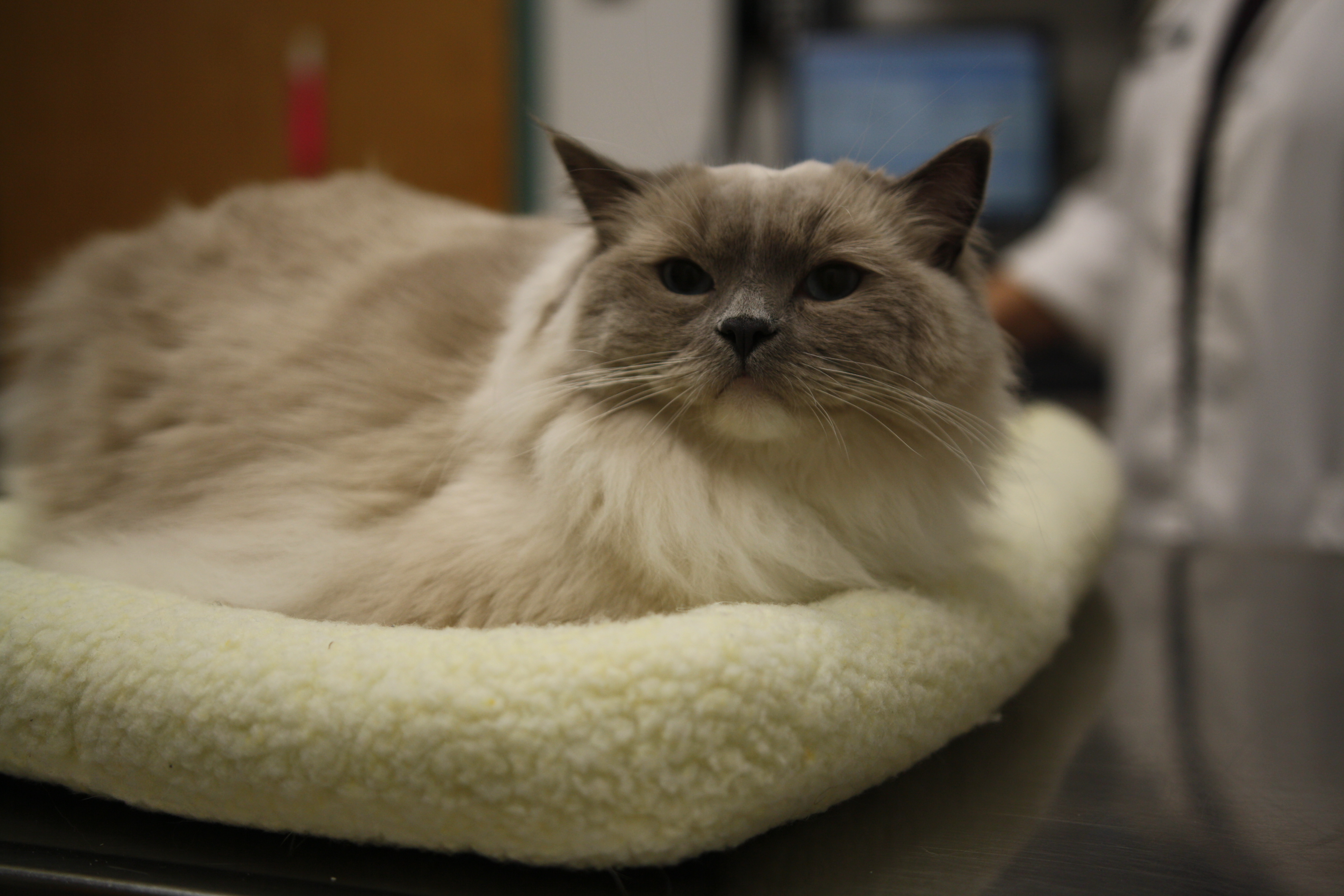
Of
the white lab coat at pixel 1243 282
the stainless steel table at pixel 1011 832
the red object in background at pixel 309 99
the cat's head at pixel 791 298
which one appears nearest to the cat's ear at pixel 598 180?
the cat's head at pixel 791 298

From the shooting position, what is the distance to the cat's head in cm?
71

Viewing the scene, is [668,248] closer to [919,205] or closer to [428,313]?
[919,205]

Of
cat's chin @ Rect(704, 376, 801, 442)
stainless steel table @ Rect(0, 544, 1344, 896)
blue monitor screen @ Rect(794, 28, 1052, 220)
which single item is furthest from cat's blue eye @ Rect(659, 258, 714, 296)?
blue monitor screen @ Rect(794, 28, 1052, 220)

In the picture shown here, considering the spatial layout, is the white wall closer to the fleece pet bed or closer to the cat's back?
the cat's back

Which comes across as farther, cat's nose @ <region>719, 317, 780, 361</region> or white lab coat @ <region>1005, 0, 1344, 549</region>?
white lab coat @ <region>1005, 0, 1344, 549</region>

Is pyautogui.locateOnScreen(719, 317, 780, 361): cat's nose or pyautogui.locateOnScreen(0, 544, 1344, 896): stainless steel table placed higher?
pyautogui.locateOnScreen(719, 317, 780, 361): cat's nose

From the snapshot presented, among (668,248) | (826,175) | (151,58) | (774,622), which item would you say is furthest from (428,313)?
(151,58)

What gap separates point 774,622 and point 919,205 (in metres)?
0.41

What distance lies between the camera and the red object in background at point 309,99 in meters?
2.61

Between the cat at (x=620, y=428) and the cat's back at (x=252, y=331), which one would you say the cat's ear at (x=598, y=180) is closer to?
the cat at (x=620, y=428)

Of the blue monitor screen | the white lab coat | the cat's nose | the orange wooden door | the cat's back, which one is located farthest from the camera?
the orange wooden door

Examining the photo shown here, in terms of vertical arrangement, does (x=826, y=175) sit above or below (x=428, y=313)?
above

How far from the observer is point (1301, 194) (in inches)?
69.2

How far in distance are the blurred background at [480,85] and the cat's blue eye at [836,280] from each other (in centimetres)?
152
